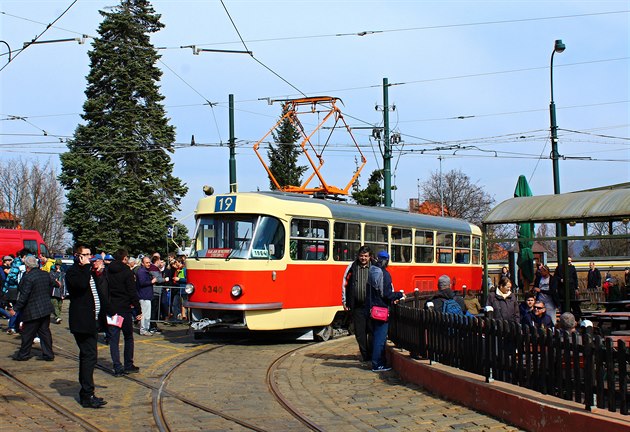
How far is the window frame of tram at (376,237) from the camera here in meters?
18.0

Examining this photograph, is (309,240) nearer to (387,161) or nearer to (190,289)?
(190,289)

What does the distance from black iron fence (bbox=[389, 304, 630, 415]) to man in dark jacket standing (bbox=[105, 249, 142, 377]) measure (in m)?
4.05

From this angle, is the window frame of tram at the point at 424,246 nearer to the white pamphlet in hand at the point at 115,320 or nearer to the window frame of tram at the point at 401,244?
the window frame of tram at the point at 401,244

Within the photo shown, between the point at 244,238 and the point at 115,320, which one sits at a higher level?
the point at 244,238

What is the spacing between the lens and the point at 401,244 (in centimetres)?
1952

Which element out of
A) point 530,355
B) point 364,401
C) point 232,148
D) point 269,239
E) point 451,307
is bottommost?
point 364,401

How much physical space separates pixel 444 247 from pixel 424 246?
5.00 ft

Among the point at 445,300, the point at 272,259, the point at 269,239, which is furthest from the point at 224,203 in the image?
the point at 445,300

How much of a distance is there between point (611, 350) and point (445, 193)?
6407cm

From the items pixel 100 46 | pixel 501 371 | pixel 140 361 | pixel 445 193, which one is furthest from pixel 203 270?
pixel 445 193

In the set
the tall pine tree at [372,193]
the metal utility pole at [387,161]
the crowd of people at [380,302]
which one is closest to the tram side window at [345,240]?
the crowd of people at [380,302]

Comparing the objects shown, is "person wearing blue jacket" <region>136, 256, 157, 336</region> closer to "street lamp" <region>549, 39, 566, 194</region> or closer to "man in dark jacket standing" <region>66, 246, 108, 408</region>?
"man in dark jacket standing" <region>66, 246, 108, 408</region>

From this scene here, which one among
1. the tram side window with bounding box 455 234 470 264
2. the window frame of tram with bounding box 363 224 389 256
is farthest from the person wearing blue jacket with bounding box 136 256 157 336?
the tram side window with bounding box 455 234 470 264

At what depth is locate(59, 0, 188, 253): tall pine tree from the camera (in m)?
38.1
